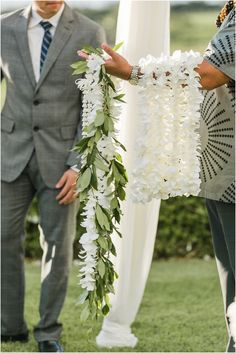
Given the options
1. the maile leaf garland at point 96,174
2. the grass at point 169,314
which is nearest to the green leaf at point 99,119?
the maile leaf garland at point 96,174

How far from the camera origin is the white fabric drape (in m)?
4.32

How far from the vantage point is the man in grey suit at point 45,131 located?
434 cm

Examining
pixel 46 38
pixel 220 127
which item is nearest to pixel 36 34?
pixel 46 38

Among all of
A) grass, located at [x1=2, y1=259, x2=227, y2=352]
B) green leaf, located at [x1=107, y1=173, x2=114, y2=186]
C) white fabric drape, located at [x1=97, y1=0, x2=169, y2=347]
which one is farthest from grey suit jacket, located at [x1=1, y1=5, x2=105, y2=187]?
grass, located at [x1=2, y1=259, x2=227, y2=352]

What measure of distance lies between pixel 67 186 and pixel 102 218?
806 millimetres

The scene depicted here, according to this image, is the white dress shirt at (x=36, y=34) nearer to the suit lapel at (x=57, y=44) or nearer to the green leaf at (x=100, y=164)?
the suit lapel at (x=57, y=44)

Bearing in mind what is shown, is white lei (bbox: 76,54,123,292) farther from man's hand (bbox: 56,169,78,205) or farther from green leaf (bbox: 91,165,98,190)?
man's hand (bbox: 56,169,78,205)

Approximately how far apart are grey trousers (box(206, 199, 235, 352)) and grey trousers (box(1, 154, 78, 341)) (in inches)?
38.7

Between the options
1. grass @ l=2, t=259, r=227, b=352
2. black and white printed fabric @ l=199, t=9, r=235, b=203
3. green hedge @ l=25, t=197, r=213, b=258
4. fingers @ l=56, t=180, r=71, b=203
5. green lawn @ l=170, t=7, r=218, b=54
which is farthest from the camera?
green lawn @ l=170, t=7, r=218, b=54

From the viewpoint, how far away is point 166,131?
3.34m

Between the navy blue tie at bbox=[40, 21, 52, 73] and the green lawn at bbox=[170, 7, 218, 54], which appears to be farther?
the green lawn at bbox=[170, 7, 218, 54]

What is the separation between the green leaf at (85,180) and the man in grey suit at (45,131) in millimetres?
784

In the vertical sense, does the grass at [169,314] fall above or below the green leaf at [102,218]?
below

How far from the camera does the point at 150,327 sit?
496cm
